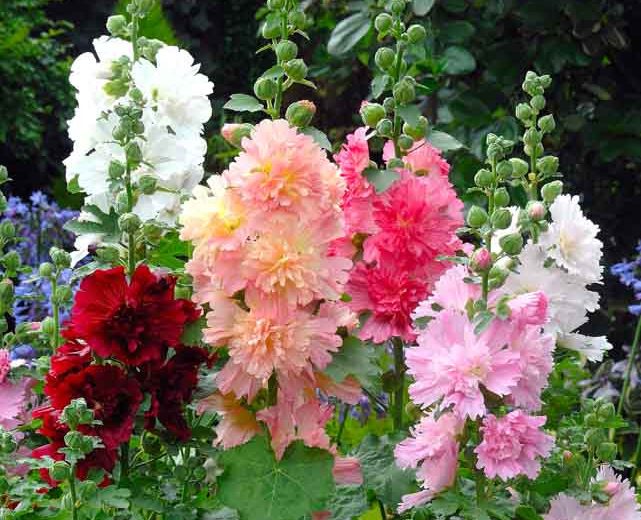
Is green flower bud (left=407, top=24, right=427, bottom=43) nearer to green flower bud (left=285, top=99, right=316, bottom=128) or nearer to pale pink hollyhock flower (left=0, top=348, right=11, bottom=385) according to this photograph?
green flower bud (left=285, top=99, right=316, bottom=128)

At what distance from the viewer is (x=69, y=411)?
0.97 metres

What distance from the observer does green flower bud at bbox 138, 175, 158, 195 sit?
112cm

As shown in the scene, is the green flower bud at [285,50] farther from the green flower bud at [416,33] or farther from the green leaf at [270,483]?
the green leaf at [270,483]

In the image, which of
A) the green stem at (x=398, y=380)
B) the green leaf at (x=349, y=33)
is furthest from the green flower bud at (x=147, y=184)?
the green leaf at (x=349, y=33)

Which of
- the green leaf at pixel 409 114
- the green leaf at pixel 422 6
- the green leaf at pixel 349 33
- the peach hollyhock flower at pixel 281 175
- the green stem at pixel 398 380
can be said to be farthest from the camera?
the green leaf at pixel 349 33

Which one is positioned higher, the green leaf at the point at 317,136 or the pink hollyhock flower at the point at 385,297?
the green leaf at the point at 317,136

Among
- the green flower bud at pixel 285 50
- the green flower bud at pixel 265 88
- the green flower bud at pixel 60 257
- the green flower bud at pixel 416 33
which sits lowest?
the green flower bud at pixel 60 257

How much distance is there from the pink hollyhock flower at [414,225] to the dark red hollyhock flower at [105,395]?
1.07ft

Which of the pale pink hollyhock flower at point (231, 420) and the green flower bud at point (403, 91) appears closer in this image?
the pale pink hollyhock flower at point (231, 420)

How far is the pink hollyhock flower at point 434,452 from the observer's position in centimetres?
109

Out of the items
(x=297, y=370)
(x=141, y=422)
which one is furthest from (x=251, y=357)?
(x=141, y=422)

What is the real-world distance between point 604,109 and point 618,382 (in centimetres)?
85

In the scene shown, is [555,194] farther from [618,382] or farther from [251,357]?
[618,382]

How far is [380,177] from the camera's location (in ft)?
4.09
